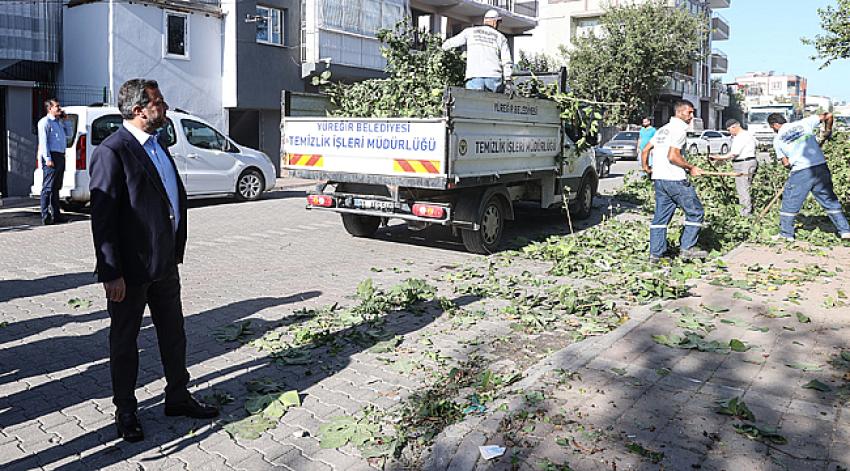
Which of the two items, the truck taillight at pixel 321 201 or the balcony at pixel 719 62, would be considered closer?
the truck taillight at pixel 321 201

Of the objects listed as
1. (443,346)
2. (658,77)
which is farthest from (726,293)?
(658,77)

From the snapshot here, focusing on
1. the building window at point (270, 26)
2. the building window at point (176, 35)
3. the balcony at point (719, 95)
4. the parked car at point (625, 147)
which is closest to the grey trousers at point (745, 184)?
the building window at point (270, 26)

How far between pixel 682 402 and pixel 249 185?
12713 mm

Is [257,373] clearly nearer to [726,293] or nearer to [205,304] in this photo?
[205,304]

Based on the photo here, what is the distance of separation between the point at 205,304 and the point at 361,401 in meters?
2.90

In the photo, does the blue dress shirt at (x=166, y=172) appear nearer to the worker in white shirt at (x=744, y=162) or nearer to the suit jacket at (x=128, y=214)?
the suit jacket at (x=128, y=214)

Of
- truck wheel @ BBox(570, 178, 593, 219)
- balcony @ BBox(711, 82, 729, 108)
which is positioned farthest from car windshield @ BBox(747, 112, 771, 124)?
truck wheel @ BBox(570, 178, 593, 219)

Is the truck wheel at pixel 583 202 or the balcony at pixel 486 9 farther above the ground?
the balcony at pixel 486 9

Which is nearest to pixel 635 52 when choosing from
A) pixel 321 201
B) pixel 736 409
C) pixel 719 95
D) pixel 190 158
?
pixel 719 95

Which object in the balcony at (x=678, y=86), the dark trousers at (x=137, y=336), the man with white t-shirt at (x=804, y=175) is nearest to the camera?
the dark trousers at (x=137, y=336)

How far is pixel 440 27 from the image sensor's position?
32531 mm

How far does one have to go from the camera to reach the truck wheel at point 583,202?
42.6 ft

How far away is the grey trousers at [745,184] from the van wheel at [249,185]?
9.44m

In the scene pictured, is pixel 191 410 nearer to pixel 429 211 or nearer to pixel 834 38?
pixel 429 211
